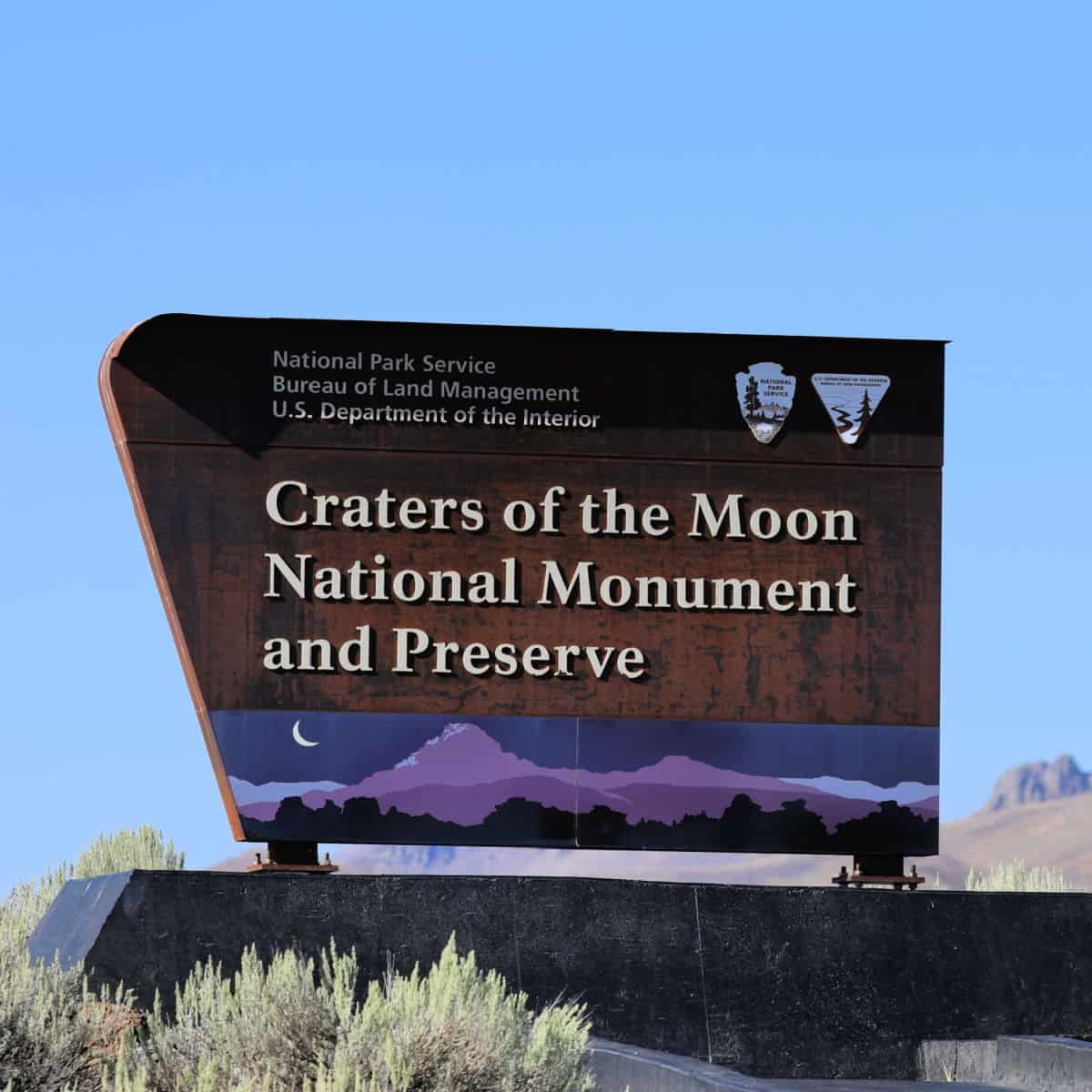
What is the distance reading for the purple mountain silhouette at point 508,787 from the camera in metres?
15.3

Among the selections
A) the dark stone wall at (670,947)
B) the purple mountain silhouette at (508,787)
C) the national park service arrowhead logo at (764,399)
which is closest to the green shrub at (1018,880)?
the dark stone wall at (670,947)

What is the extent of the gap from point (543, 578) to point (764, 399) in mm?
2242

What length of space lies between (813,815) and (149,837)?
22.9 feet

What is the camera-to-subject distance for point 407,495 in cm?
1562

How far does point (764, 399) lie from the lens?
16.0 metres

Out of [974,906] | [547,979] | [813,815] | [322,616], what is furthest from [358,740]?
[974,906]

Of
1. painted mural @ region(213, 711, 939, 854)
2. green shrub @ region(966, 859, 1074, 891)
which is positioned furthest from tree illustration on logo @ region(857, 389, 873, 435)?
green shrub @ region(966, 859, 1074, 891)

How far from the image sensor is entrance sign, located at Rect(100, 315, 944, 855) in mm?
15336

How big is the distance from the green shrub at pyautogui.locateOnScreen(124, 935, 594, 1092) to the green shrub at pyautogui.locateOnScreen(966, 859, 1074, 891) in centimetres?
842

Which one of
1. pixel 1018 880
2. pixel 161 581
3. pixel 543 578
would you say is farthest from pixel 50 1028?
pixel 1018 880

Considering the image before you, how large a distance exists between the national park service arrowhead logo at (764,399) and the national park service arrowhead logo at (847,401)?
26cm

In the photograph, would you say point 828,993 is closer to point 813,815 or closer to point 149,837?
point 813,815

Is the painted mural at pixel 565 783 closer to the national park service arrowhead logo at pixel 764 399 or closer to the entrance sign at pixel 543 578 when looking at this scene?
the entrance sign at pixel 543 578

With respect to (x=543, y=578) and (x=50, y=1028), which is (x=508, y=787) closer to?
(x=543, y=578)
